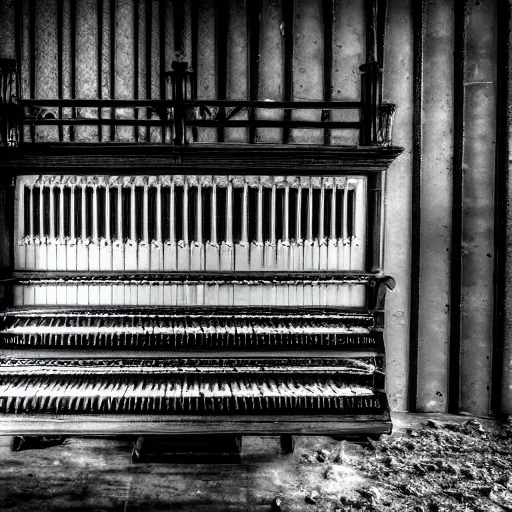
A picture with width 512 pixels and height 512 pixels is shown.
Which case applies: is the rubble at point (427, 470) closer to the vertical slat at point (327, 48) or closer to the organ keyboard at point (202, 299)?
the organ keyboard at point (202, 299)

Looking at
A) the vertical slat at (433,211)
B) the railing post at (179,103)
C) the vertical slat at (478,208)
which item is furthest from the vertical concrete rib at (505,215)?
the railing post at (179,103)

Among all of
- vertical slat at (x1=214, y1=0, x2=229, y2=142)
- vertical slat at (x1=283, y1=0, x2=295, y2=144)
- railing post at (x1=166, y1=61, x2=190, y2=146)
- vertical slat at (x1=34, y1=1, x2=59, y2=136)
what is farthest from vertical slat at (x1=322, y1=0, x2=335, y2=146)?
vertical slat at (x1=34, y1=1, x2=59, y2=136)

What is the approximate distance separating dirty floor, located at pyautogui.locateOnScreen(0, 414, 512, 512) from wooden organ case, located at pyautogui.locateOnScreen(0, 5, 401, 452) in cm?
38

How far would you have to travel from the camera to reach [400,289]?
394cm

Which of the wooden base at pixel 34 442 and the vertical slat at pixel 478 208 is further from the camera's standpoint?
the vertical slat at pixel 478 208

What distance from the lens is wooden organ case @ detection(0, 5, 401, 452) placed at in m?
2.76

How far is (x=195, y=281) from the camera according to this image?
9.80 ft

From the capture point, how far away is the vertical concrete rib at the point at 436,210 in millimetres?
3838

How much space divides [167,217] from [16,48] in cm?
211

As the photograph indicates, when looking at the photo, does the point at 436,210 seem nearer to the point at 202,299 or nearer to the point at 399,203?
the point at 399,203

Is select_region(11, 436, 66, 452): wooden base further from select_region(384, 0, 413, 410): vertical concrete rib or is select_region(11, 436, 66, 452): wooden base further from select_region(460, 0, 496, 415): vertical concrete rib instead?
select_region(460, 0, 496, 415): vertical concrete rib

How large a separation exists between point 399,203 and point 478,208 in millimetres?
616

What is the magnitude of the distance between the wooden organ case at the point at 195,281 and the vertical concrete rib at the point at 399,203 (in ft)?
2.77

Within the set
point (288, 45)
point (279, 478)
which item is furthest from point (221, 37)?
point (279, 478)
